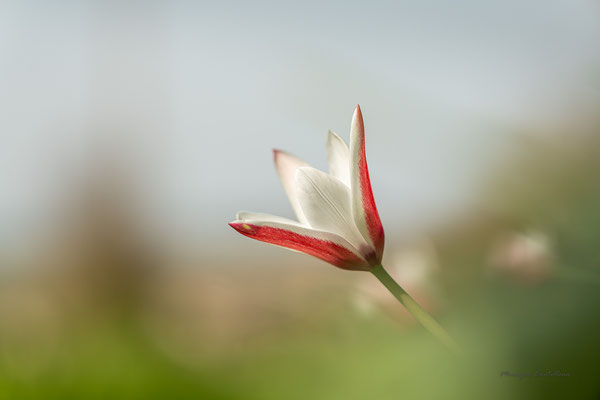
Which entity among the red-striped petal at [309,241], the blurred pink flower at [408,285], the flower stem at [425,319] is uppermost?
the red-striped petal at [309,241]

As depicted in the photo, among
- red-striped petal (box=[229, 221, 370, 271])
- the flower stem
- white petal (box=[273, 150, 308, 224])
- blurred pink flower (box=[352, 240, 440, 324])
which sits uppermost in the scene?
white petal (box=[273, 150, 308, 224])

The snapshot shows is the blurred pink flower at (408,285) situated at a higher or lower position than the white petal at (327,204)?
lower

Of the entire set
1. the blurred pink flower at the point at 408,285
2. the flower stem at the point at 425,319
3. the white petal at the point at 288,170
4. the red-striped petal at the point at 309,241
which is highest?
the white petal at the point at 288,170

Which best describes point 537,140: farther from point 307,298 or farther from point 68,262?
point 68,262

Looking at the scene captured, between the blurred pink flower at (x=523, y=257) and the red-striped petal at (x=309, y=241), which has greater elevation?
the red-striped petal at (x=309, y=241)
